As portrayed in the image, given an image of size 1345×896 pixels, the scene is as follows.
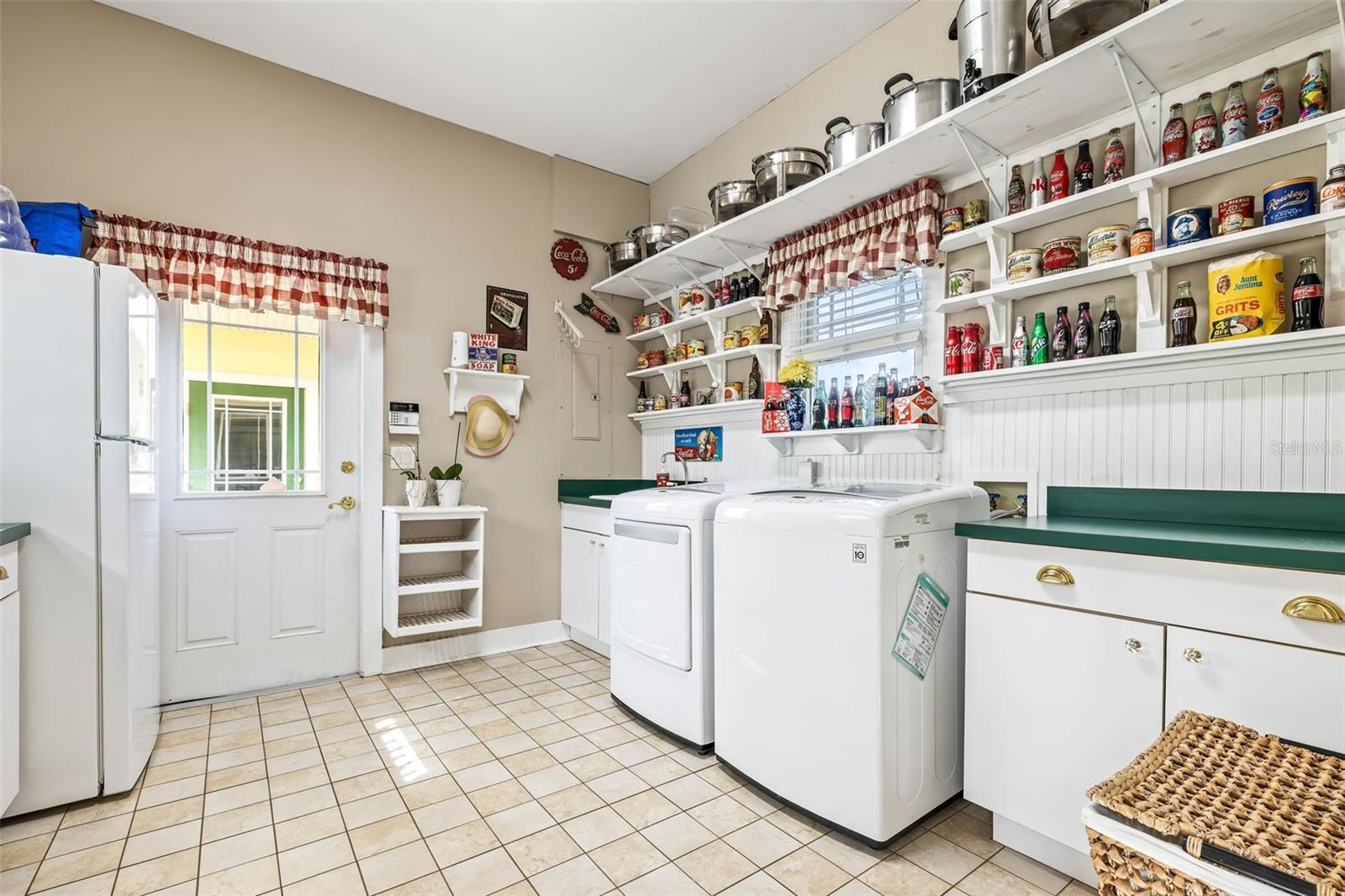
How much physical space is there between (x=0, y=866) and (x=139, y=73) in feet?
10.1

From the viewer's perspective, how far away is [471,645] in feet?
11.8

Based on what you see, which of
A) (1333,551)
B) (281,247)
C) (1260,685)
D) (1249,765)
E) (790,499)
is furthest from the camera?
(281,247)

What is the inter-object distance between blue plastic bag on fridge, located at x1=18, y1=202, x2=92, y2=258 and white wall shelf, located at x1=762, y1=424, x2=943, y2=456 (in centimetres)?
296

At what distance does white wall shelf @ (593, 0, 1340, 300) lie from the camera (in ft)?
5.41

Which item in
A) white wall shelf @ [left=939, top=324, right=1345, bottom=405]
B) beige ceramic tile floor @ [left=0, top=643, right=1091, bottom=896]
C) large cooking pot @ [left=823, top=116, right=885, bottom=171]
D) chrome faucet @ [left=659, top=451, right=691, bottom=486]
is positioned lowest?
beige ceramic tile floor @ [left=0, top=643, right=1091, bottom=896]

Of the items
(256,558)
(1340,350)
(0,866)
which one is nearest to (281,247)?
(256,558)

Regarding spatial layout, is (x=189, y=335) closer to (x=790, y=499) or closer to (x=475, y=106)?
(x=475, y=106)

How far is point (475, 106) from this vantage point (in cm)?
345

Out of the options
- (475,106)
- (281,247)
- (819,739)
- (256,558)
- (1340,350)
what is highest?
(475,106)

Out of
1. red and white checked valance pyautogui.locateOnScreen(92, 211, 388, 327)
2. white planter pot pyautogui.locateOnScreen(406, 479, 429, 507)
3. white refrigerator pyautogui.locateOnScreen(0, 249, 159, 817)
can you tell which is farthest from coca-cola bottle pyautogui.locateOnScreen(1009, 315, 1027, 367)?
white refrigerator pyautogui.locateOnScreen(0, 249, 159, 817)

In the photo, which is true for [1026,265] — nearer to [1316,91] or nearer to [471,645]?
[1316,91]

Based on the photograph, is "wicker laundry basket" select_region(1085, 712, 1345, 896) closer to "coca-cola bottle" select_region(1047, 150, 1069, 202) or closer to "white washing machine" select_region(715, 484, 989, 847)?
"white washing machine" select_region(715, 484, 989, 847)

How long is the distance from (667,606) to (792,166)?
1986mm

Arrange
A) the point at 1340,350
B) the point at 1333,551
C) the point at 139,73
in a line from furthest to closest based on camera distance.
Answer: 1. the point at 139,73
2. the point at 1340,350
3. the point at 1333,551
